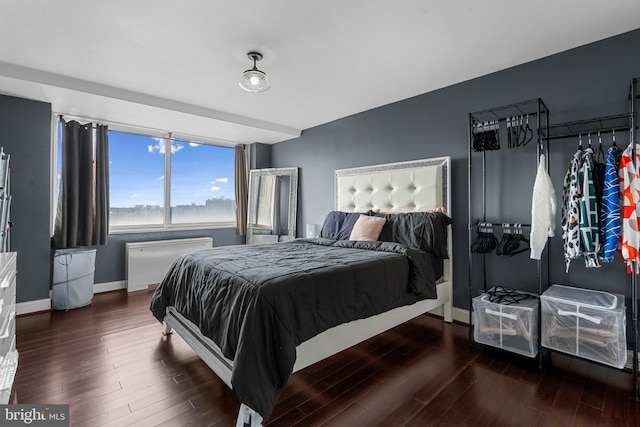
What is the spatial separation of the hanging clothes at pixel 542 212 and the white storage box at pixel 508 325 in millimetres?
418

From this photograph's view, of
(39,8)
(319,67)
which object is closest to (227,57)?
(319,67)

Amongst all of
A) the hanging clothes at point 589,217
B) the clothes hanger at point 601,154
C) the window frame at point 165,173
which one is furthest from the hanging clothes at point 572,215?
the window frame at point 165,173

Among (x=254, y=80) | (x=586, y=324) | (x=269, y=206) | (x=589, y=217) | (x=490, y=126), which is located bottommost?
(x=586, y=324)

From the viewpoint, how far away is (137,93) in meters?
3.38

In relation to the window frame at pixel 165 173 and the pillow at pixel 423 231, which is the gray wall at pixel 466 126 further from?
the window frame at pixel 165 173

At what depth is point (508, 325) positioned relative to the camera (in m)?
2.35

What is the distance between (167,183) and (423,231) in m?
4.04

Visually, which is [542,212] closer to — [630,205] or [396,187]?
[630,205]

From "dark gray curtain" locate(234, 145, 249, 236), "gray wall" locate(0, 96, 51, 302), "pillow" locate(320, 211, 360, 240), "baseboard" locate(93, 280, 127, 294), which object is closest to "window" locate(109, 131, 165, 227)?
"baseboard" locate(93, 280, 127, 294)

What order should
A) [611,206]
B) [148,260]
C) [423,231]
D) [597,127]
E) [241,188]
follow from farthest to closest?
1. [241,188]
2. [148,260]
3. [423,231]
4. [597,127]
5. [611,206]

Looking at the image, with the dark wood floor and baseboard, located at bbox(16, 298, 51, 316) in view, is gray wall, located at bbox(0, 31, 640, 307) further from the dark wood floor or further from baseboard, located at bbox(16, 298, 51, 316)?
the dark wood floor

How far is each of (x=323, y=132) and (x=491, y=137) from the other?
8.44 feet

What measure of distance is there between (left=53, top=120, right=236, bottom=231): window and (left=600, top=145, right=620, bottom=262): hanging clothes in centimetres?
507

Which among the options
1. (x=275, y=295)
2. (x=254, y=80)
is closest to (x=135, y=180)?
(x=254, y=80)
